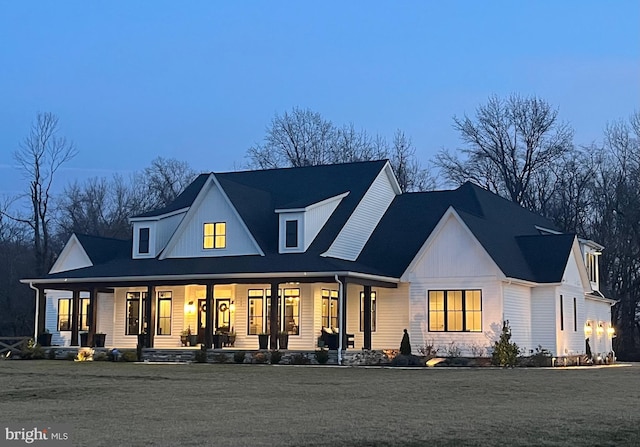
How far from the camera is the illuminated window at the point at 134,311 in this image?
124 ft

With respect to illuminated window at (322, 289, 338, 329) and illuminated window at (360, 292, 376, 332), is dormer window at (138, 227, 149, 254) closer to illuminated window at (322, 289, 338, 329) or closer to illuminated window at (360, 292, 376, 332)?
illuminated window at (322, 289, 338, 329)

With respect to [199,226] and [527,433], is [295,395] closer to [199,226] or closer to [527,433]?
[527,433]

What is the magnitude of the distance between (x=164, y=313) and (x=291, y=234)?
6.67 metres

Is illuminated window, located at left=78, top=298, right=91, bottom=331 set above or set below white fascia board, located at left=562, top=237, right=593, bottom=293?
below

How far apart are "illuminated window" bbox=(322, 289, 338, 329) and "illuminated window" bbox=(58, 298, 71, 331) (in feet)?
42.8

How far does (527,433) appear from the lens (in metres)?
12.7

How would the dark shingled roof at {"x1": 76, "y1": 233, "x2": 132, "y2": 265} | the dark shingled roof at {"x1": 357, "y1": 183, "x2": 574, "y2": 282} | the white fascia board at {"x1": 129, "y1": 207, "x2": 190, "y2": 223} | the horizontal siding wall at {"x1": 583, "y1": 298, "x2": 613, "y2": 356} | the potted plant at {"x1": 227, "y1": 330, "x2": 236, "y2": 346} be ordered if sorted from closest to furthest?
the dark shingled roof at {"x1": 357, "y1": 183, "x2": 574, "y2": 282}, the potted plant at {"x1": 227, "y1": 330, "x2": 236, "y2": 346}, the white fascia board at {"x1": 129, "y1": 207, "x2": 190, "y2": 223}, the horizontal siding wall at {"x1": 583, "y1": 298, "x2": 613, "y2": 356}, the dark shingled roof at {"x1": 76, "y1": 233, "x2": 132, "y2": 265}

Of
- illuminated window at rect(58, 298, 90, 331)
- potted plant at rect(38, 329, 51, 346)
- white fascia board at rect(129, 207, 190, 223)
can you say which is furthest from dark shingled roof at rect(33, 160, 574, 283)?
potted plant at rect(38, 329, 51, 346)

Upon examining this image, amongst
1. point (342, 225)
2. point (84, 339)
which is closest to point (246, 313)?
point (342, 225)

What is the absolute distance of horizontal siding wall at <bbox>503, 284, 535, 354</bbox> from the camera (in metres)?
33.1

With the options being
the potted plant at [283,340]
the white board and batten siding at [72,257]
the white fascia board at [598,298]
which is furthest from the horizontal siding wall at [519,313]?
the white board and batten siding at [72,257]

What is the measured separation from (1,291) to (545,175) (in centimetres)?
3682

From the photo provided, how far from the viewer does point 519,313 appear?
3400 centimetres

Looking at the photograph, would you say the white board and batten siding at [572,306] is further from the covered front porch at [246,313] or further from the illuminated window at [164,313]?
the illuminated window at [164,313]
